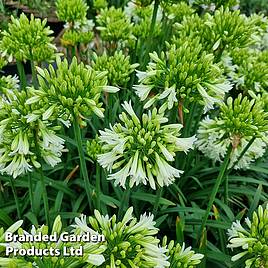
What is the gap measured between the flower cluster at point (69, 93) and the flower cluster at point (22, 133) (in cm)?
7

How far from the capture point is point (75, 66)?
2.01 metres

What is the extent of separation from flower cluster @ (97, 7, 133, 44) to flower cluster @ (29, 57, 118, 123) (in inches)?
66.2

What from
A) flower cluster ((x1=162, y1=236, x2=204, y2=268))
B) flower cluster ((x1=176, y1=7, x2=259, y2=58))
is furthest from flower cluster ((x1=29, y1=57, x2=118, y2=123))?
flower cluster ((x1=176, y1=7, x2=259, y2=58))

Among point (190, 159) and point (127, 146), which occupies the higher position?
point (127, 146)

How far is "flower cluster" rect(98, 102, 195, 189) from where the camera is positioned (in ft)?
6.34

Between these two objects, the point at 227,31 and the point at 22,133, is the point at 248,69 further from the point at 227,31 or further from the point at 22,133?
the point at 22,133

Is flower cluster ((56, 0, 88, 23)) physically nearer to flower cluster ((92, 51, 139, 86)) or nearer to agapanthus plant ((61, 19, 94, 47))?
agapanthus plant ((61, 19, 94, 47))

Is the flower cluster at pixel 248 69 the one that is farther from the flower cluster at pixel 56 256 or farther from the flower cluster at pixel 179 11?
the flower cluster at pixel 56 256

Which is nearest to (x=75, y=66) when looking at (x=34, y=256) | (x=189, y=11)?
(x=34, y=256)

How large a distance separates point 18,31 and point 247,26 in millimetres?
1518

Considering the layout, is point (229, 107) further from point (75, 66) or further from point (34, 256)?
point (34, 256)

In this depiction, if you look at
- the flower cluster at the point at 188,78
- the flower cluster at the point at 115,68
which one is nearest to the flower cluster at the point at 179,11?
the flower cluster at the point at 115,68

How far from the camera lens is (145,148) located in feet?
6.47

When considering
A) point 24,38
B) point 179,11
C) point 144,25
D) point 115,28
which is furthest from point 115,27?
point 24,38
